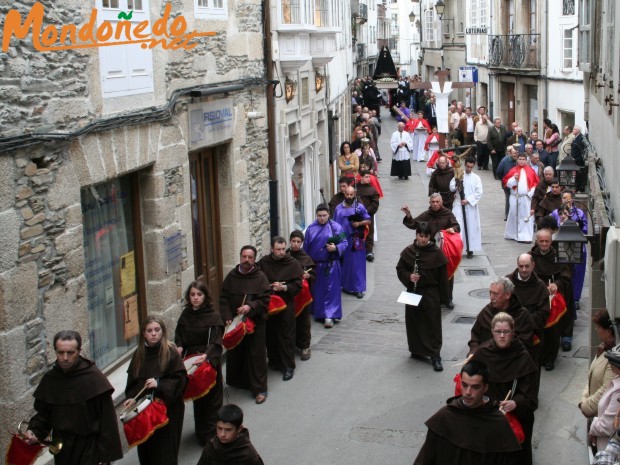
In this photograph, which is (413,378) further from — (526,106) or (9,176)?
(526,106)

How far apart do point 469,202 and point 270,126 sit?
4.71 meters

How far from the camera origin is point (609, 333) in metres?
7.98

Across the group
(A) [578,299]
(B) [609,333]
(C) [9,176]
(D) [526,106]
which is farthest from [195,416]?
(D) [526,106]

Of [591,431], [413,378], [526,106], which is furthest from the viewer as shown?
[526,106]

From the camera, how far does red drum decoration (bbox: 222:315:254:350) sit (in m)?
10.1

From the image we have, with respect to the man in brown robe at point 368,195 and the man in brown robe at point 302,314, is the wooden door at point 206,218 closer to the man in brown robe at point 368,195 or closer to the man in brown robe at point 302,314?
the man in brown robe at point 302,314

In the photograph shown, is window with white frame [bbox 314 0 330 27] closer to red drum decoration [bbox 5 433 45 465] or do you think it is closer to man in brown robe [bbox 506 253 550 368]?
man in brown robe [bbox 506 253 550 368]

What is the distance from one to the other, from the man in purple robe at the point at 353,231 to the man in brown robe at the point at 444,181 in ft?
9.02

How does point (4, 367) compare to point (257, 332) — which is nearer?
point (4, 367)

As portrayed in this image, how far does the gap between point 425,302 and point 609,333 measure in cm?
392

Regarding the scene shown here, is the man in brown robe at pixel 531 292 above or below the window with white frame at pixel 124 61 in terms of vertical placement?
below

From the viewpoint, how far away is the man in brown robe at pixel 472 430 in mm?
6527

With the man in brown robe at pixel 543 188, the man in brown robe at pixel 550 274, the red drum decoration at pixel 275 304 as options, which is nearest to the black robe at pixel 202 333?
the red drum decoration at pixel 275 304

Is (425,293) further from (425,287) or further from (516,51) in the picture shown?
(516,51)
